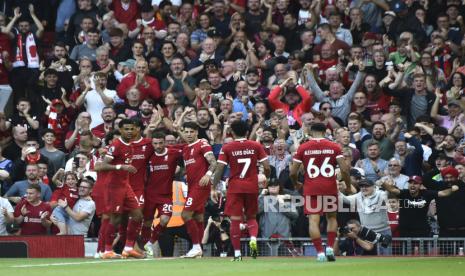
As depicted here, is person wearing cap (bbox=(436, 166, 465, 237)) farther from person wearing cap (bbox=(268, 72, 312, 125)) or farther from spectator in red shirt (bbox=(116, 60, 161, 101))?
spectator in red shirt (bbox=(116, 60, 161, 101))

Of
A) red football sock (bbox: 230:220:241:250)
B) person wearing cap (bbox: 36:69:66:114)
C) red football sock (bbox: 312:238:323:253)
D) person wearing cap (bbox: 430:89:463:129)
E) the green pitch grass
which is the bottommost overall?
the green pitch grass

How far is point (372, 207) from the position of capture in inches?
848

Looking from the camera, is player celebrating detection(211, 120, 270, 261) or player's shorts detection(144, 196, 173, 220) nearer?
player celebrating detection(211, 120, 270, 261)

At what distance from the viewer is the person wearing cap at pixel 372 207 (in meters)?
21.5

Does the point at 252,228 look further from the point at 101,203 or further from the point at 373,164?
the point at 373,164

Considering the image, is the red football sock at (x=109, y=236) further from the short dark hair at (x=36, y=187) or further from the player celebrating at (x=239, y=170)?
the short dark hair at (x=36, y=187)

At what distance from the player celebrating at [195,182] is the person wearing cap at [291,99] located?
4572mm

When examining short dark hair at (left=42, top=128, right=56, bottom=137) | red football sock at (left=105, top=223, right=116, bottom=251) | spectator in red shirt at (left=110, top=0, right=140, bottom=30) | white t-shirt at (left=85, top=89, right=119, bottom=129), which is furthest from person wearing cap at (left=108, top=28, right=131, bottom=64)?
red football sock at (left=105, top=223, right=116, bottom=251)

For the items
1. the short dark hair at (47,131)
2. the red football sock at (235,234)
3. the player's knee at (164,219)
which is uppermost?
the short dark hair at (47,131)

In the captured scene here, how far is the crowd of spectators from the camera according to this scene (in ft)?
73.3

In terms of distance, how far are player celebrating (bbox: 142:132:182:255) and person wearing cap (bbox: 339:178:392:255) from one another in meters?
3.14

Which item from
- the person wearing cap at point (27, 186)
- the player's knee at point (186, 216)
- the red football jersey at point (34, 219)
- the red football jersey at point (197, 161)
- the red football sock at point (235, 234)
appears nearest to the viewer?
the red football sock at point (235, 234)

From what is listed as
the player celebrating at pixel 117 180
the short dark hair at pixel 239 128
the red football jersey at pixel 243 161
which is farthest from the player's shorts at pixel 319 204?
the player celebrating at pixel 117 180

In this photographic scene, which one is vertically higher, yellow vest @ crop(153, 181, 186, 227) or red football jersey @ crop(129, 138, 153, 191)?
red football jersey @ crop(129, 138, 153, 191)
